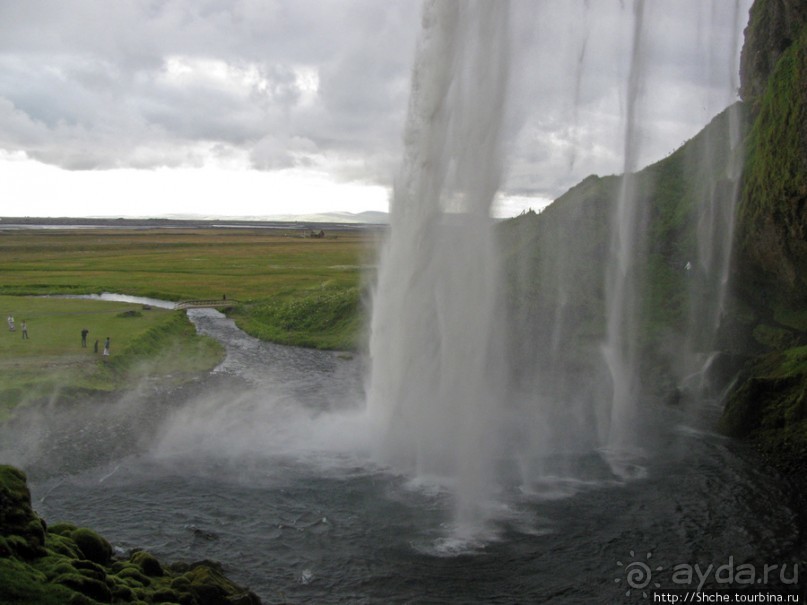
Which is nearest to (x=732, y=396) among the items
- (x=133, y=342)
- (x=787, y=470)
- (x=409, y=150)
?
(x=787, y=470)

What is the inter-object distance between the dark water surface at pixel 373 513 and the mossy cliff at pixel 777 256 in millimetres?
1855

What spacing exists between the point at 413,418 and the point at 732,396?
1433 cm

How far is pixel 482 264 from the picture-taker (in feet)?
A: 80.6

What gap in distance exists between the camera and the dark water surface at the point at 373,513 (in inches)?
683

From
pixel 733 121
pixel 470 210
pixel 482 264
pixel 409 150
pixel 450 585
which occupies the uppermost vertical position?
pixel 733 121

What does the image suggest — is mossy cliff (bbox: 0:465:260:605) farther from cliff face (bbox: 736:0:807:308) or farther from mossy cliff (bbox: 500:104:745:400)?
cliff face (bbox: 736:0:807:308)

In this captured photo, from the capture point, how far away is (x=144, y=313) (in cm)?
5562

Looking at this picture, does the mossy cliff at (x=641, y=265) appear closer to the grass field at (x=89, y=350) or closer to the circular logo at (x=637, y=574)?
the circular logo at (x=637, y=574)

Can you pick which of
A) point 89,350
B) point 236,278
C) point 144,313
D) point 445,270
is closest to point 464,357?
point 445,270

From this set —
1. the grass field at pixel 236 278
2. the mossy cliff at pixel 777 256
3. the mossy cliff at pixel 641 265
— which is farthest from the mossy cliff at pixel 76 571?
the grass field at pixel 236 278

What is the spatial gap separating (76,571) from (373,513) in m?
9.06

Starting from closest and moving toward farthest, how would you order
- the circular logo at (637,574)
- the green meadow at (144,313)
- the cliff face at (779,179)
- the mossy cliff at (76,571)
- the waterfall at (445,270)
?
1. the mossy cliff at (76,571)
2. the circular logo at (637,574)
3. the waterfall at (445,270)
4. the cliff face at (779,179)
5. the green meadow at (144,313)

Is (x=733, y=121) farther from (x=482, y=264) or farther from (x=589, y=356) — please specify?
(x=482, y=264)

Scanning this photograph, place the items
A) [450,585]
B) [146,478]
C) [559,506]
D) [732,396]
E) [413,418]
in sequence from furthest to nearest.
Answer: [732,396] → [413,418] → [146,478] → [559,506] → [450,585]
